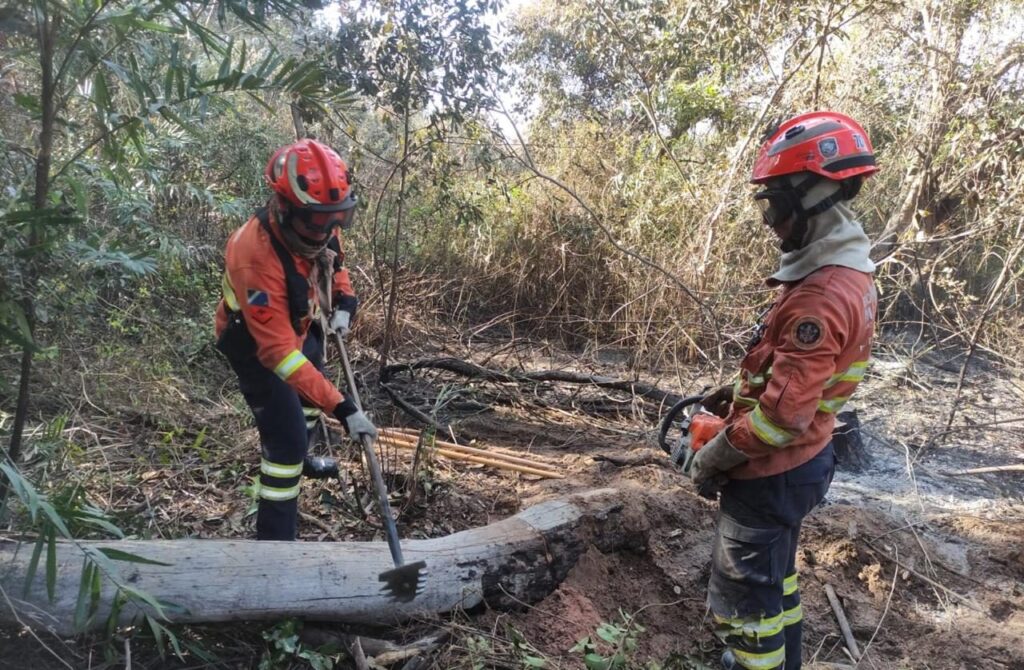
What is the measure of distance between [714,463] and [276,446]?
196cm

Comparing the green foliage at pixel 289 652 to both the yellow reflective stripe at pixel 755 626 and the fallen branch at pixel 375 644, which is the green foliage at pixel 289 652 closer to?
the fallen branch at pixel 375 644

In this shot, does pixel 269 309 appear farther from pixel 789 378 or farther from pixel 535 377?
pixel 535 377

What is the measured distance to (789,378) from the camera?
2029mm

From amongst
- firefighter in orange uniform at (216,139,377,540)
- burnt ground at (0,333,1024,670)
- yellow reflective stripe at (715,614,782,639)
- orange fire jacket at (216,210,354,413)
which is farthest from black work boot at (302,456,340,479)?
yellow reflective stripe at (715,614,782,639)

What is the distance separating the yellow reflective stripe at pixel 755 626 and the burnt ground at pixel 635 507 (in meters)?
0.20

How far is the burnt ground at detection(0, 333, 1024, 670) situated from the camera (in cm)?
273

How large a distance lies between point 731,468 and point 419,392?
344cm

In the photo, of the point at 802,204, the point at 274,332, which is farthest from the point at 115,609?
the point at 802,204

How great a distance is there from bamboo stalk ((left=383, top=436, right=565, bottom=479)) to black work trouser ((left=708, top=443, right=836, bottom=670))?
73.4 inches

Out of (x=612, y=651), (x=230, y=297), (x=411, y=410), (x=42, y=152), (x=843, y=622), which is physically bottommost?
(x=843, y=622)

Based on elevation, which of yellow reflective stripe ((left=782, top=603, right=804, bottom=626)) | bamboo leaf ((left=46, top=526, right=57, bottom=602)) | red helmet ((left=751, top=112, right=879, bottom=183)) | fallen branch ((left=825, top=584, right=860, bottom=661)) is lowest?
fallen branch ((left=825, top=584, right=860, bottom=661))

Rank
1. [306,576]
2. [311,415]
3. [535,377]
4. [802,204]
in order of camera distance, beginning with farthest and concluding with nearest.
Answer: [535,377] → [311,415] → [306,576] → [802,204]

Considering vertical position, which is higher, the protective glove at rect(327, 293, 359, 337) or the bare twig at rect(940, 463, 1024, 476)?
the protective glove at rect(327, 293, 359, 337)

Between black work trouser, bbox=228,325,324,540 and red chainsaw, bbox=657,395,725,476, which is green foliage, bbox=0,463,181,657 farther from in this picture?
red chainsaw, bbox=657,395,725,476
